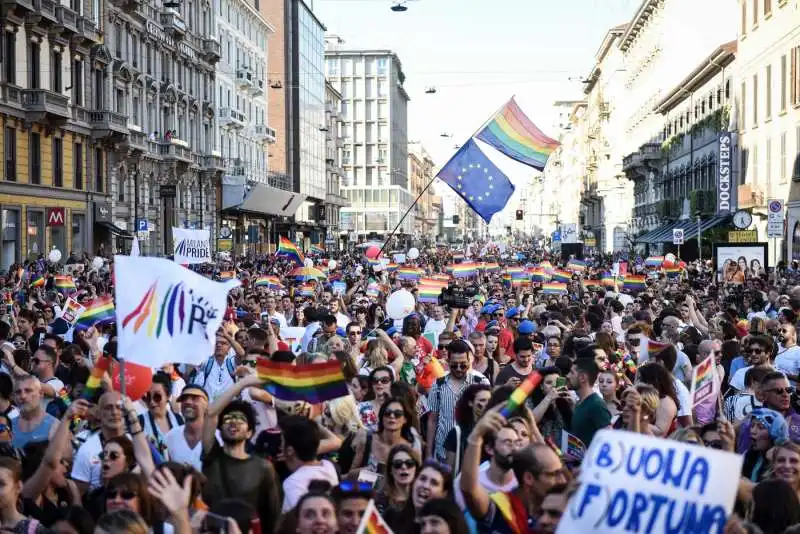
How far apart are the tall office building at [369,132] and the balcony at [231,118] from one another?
67215 mm

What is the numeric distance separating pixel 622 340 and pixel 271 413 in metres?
7.82

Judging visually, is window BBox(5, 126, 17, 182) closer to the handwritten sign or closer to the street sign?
the street sign

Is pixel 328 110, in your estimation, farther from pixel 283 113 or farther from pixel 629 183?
pixel 629 183

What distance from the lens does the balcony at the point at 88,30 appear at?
43.8m

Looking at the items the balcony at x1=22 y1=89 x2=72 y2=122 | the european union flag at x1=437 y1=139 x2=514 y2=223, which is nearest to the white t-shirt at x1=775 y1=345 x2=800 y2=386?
the european union flag at x1=437 y1=139 x2=514 y2=223

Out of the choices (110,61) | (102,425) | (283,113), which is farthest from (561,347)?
(283,113)

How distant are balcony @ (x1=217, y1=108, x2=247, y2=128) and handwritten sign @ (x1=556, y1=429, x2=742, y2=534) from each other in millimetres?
62803

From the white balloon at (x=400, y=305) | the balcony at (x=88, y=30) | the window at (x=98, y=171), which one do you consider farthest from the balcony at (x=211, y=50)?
the white balloon at (x=400, y=305)

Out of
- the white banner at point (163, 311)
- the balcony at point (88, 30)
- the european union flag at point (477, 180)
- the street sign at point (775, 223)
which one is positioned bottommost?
the white banner at point (163, 311)

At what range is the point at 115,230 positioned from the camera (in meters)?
47.7

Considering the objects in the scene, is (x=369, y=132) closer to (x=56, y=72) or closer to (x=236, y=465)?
(x=56, y=72)

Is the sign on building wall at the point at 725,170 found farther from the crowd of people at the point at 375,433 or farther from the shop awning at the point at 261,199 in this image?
the crowd of people at the point at 375,433

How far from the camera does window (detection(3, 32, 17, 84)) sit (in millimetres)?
38438

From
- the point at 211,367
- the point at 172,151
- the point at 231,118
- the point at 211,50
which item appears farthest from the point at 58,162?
the point at 211,367
